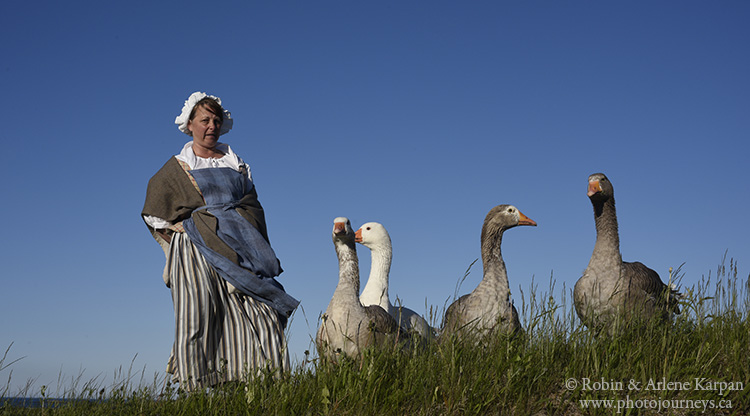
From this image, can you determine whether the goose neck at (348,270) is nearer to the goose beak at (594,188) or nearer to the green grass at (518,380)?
the green grass at (518,380)

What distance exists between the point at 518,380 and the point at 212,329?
2.66 metres

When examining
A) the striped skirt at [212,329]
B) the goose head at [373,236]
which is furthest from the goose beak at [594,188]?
the striped skirt at [212,329]

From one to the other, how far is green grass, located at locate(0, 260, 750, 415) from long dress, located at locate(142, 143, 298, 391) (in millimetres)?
285

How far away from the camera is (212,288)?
18.4 feet

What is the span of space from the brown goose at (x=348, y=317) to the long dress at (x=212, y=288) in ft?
1.57

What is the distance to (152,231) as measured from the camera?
5996 millimetres

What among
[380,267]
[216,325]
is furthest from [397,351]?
[380,267]

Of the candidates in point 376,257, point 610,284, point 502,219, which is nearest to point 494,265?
point 502,219

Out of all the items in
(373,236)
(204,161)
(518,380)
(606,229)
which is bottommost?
(518,380)

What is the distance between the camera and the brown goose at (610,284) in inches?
232

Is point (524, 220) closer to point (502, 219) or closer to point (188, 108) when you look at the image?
point (502, 219)

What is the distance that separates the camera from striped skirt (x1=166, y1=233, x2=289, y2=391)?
5344mm

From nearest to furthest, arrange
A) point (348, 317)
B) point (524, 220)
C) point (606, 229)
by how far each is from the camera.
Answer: point (348, 317) → point (606, 229) → point (524, 220)

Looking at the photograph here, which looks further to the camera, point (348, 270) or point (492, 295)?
point (348, 270)
